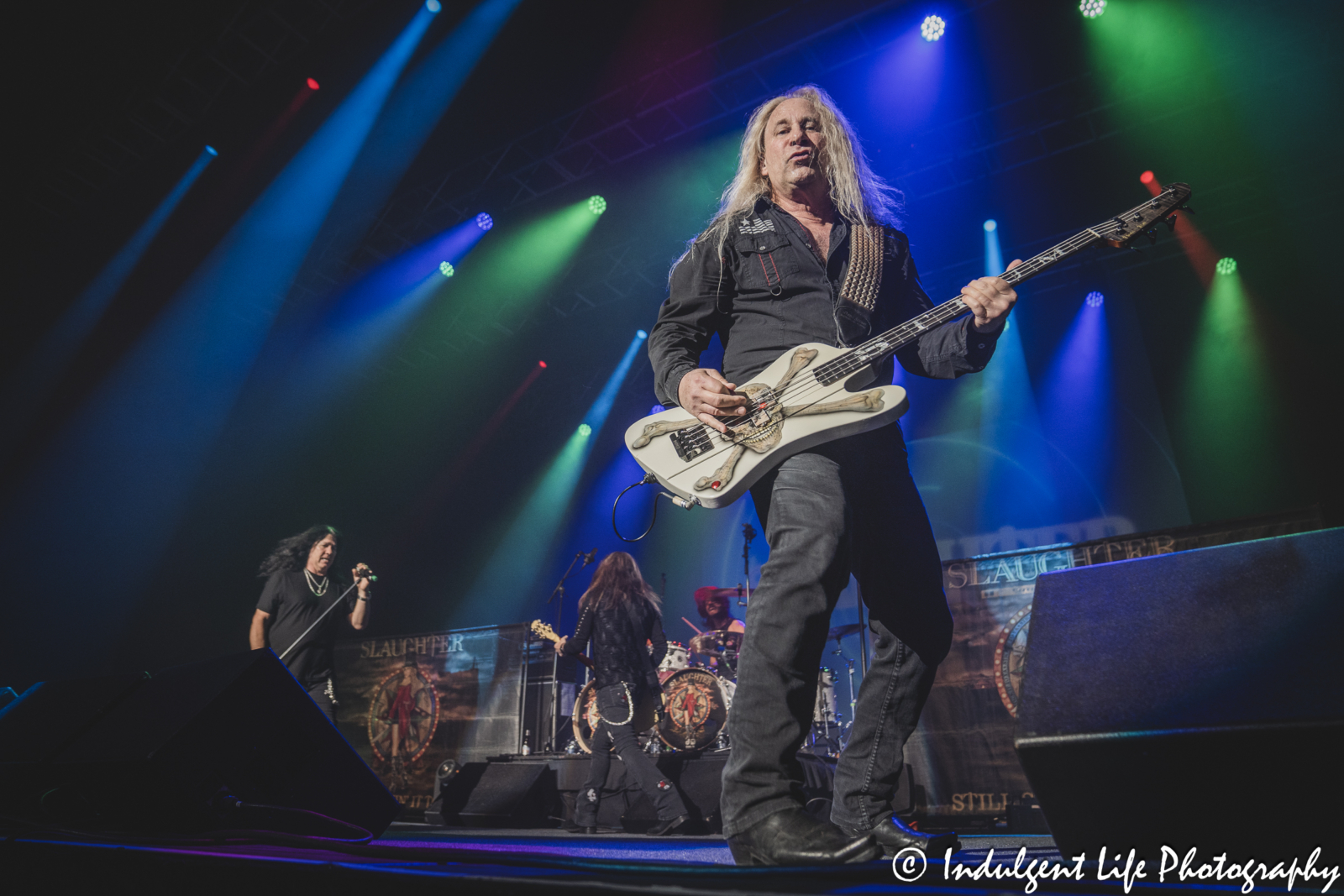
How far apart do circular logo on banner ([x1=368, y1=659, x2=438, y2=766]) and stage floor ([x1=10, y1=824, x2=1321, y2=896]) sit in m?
6.59

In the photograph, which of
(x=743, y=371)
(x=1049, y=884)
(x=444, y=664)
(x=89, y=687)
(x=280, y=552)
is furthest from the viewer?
(x=444, y=664)

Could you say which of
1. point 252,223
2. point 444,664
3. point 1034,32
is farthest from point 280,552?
point 1034,32

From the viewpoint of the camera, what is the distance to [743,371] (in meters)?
2.13

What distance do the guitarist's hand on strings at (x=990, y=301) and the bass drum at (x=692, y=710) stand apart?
18.4ft

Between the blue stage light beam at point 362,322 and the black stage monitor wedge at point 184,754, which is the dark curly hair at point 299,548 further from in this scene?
the blue stage light beam at point 362,322

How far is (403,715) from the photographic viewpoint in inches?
319

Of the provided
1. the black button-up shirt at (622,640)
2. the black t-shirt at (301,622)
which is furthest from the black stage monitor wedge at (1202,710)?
the black t-shirt at (301,622)

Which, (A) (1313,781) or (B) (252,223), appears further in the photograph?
(B) (252,223)

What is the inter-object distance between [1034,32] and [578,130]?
493 centimetres

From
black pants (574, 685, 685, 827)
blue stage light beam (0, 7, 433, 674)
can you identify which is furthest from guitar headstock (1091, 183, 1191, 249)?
blue stage light beam (0, 7, 433, 674)

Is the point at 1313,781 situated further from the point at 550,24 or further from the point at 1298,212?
the point at 1298,212

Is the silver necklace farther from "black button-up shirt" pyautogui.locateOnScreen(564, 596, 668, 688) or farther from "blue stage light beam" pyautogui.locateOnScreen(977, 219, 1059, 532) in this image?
"blue stage light beam" pyautogui.locateOnScreen(977, 219, 1059, 532)

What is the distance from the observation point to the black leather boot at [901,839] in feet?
5.58

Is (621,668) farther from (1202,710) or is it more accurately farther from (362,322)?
(362,322)
